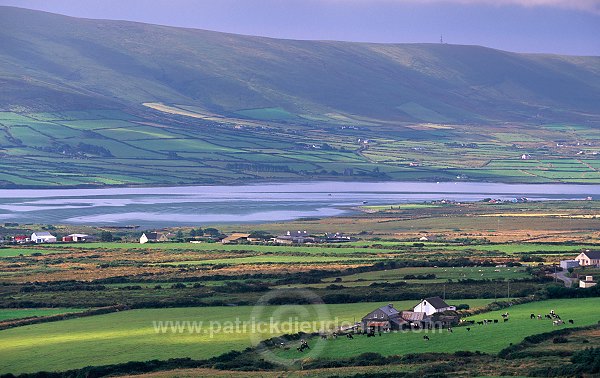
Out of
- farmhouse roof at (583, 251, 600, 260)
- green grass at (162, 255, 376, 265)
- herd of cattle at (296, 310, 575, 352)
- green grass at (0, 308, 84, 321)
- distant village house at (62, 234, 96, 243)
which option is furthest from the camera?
distant village house at (62, 234, 96, 243)

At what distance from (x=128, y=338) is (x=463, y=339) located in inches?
373

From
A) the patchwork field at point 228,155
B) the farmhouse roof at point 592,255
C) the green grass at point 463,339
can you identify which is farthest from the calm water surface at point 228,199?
the green grass at point 463,339

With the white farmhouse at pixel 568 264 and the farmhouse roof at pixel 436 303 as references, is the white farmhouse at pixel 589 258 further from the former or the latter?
the farmhouse roof at pixel 436 303

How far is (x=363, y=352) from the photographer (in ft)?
109

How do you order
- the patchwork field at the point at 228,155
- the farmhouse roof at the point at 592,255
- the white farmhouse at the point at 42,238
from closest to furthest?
the farmhouse roof at the point at 592,255
the white farmhouse at the point at 42,238
the patchwork field at the point at 228,155

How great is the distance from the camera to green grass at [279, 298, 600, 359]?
110 ft

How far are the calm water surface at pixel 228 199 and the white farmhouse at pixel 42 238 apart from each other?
13255mm

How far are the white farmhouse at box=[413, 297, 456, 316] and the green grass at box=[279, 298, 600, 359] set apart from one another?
108 centimetres

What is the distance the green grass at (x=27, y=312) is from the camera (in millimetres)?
41281

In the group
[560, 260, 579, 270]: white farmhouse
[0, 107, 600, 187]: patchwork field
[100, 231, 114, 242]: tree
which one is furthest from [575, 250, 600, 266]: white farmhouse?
[0, 107, 600, 187]: patchwork field

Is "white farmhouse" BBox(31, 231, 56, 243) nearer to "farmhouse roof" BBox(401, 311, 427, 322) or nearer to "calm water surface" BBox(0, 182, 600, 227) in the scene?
"calm water surface" BBox(0, 182, 600, 227)

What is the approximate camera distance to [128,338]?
1398 inches

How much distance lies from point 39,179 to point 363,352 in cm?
10176

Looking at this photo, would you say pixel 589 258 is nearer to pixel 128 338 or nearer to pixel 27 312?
pixel 27 312
